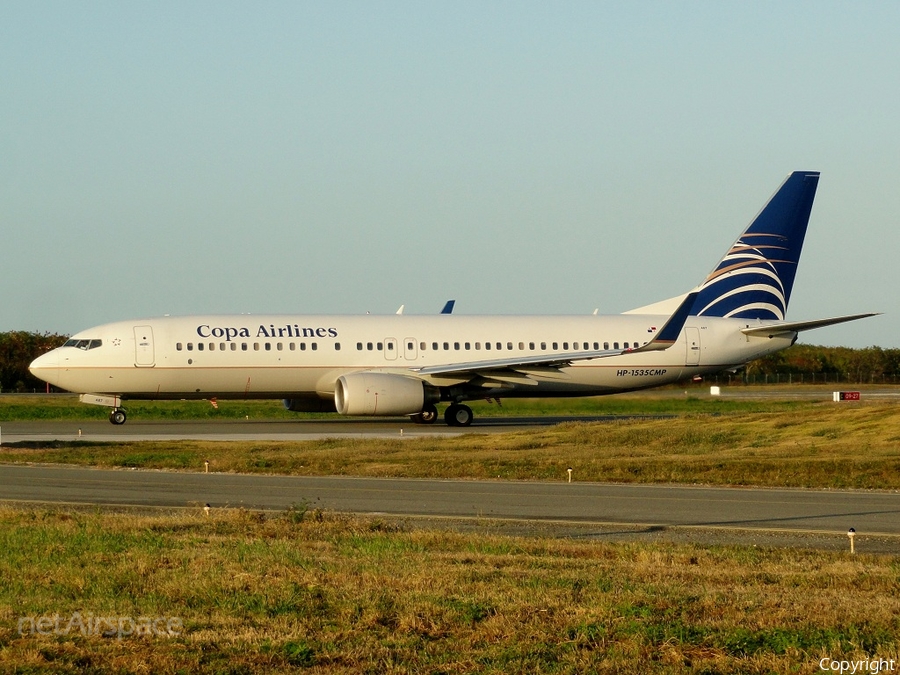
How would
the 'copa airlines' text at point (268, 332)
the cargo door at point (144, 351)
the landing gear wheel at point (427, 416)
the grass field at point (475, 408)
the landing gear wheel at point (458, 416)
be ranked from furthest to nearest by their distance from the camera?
the grass field at point (475, 408)
the landing gear wheel at point (427, 416)
the landing gear wheel at point (458, 416)
the 'copa airlines' text at point (268, 332)
the cargo door at point (144, 351)

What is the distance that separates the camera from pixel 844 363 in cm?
9206

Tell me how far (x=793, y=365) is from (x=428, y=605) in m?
86.0

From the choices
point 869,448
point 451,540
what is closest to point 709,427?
point 869,448

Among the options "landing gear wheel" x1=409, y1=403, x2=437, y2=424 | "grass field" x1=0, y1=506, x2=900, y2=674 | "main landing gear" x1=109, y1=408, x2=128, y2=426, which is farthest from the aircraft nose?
"grass field" x1=0, y1=506, x2=900, y2=674

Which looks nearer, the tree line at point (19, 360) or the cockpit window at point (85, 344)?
the cockpit window at point (85, 344)

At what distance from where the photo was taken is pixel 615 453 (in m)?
26.8

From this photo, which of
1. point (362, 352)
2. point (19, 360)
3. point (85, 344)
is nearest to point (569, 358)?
point (362, 352)

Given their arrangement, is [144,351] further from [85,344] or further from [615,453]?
[615,453]

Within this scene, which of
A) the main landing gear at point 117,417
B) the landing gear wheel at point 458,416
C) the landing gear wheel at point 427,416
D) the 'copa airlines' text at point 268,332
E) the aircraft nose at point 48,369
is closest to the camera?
the aircraft nose at point 48,369

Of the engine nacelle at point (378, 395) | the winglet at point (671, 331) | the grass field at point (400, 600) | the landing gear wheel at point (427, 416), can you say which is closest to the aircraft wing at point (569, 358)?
the winglet at point (671, 331)

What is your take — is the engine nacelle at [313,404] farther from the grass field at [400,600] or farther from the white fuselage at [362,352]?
the grass field at [400,600]

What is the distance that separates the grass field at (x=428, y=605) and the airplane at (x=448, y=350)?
2523 cm

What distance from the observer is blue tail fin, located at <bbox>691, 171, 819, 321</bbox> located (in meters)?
45.0

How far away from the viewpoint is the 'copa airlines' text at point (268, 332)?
38.6m
